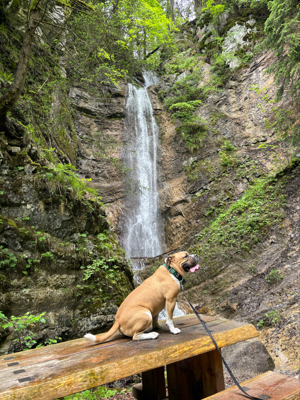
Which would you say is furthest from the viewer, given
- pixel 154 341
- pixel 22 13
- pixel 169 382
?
pixel 22 13

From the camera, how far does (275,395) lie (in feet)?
6.33

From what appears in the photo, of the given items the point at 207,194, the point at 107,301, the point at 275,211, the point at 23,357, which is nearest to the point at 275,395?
the point at 23,357

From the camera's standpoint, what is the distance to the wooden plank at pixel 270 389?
193 cm

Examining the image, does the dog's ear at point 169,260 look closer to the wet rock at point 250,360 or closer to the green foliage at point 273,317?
the wet rock at point 250,360

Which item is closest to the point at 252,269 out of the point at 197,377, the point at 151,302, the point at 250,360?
the point at 250,360

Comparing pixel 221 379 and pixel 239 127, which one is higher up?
pixel 239 127

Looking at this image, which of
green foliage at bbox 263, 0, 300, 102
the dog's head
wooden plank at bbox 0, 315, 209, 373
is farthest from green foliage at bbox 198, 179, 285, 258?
wooden plank at bbox 0, 315, 209, 373

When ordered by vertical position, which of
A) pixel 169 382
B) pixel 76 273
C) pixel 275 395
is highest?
pixel 76 273

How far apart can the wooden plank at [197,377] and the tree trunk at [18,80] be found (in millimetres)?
5234

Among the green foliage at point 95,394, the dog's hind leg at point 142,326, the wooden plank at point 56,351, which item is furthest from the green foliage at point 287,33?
the green foliage at point 95,394

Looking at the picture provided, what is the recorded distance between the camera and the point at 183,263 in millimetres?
2727

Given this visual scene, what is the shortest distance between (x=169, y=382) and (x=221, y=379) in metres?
0.88

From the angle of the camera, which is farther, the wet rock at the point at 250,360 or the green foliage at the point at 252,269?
the green foliage at the point at 252,269

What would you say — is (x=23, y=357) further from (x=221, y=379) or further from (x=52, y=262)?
(x=52, y=262)
